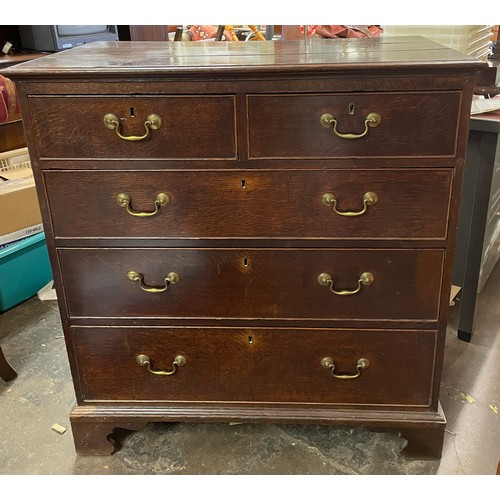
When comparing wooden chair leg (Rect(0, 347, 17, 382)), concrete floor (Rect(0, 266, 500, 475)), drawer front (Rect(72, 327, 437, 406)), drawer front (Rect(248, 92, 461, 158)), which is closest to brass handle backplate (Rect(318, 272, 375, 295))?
drawer front (Rect(72, 327, 437, 406))

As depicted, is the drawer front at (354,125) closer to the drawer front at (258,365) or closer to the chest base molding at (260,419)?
the drawer front at (258,365)

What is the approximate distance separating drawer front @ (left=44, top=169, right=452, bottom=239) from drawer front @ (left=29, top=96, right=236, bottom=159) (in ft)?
0.16

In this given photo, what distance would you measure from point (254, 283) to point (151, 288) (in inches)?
9.8

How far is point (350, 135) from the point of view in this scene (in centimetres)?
115

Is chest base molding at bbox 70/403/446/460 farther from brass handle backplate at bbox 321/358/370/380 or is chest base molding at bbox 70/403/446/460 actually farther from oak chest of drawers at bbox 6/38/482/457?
brass handle backplate at bbox 321/358/370/380

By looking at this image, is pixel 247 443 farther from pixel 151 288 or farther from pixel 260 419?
pixel 151 288

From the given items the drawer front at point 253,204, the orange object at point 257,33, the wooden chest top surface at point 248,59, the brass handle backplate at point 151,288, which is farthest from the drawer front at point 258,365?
the orange object at point 257,33

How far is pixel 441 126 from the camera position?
1.15 metres

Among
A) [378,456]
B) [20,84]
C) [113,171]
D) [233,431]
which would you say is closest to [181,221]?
[113,171]

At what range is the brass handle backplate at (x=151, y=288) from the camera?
4.35 ft

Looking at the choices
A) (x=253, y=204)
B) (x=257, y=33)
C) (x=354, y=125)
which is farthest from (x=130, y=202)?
(x=257, y=33)

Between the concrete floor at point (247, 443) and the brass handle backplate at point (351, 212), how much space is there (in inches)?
27.5

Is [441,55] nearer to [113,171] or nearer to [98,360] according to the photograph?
[113,171]

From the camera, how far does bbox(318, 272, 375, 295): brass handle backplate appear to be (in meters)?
1.29
